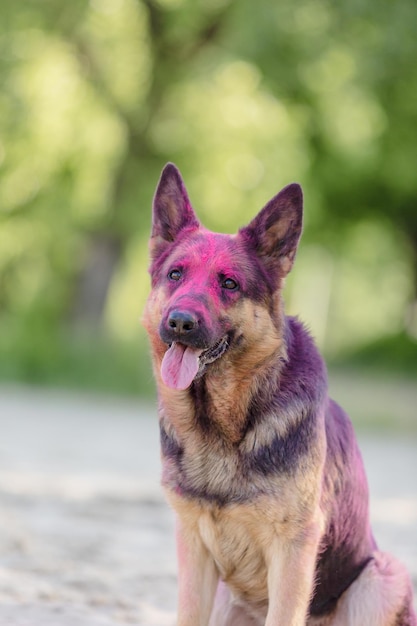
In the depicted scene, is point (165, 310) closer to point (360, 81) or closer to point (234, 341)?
point (234, 341)

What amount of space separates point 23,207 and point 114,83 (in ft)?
10.4

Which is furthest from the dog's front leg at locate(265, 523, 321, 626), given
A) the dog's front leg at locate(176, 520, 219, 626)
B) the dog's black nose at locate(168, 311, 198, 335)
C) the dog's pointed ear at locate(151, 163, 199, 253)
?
the dog's pointed ear at locate(151, 163, 199, 253)

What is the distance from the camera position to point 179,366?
4105 millimetres

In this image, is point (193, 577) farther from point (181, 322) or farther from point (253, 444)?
point (181, 322)

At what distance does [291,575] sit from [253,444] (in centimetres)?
54

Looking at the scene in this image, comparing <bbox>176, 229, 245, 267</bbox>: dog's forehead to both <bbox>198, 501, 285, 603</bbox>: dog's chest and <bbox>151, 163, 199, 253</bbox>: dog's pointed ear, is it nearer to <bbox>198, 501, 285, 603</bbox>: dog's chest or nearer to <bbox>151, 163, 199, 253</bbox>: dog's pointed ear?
<bbox>151, 163, 199, 253</bbox>: dog's pointed ear

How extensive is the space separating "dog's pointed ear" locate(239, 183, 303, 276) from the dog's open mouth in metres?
0.47

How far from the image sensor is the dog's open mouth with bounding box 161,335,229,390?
4082 millimetres

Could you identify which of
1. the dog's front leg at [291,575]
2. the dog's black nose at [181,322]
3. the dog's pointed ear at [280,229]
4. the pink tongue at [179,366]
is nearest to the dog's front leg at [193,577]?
the dog's front leg at [291,575]

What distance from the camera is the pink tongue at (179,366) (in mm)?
4078

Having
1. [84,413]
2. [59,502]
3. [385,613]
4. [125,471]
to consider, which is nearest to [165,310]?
[385,613]

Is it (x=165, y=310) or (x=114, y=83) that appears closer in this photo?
(x=165, y=310)

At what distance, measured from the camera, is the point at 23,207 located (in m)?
20.5

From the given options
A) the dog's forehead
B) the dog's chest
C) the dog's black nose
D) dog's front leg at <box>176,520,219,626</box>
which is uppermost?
the dog's forehead
